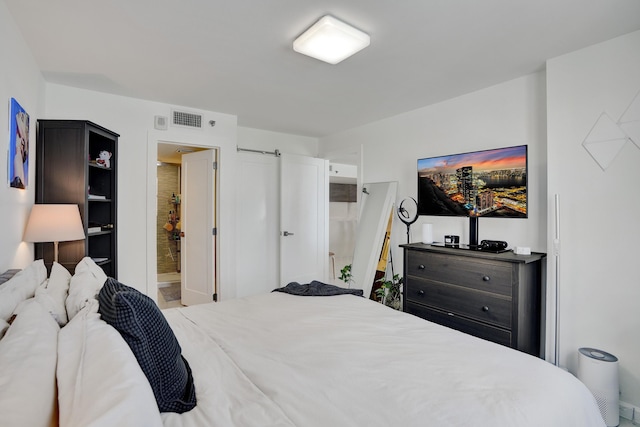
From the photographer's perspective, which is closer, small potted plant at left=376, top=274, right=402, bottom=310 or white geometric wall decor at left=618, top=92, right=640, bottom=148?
white geometric wall decor at left=618, top=92, right=640, bottom=148

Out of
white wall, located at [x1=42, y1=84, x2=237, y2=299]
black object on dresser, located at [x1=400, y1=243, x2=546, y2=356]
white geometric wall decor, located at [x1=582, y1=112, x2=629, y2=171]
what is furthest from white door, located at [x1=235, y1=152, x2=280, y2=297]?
white geometric wall decor, located at [x1=582, y1=112, x2=629, y2=171]

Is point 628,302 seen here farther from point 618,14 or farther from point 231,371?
point 231,371

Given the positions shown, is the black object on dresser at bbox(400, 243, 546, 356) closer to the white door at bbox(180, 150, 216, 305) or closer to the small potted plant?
the small potted plant

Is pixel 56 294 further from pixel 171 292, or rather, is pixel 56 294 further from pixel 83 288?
pixel 171 292

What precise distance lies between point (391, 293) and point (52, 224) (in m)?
3.18

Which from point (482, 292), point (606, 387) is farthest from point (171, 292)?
point (606, 387)

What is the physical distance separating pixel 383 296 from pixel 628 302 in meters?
2.09

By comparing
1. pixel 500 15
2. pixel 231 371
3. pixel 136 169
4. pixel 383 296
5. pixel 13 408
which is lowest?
pixel 383 296

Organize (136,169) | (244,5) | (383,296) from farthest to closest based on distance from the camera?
(383,296) < (136,169) < (244,5)

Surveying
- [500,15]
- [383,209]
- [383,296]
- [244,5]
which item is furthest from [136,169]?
[500,15]

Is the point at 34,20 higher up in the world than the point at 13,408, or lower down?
higher up

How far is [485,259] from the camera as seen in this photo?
2504mm

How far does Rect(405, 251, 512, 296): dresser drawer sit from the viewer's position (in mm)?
2420

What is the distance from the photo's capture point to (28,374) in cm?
74
